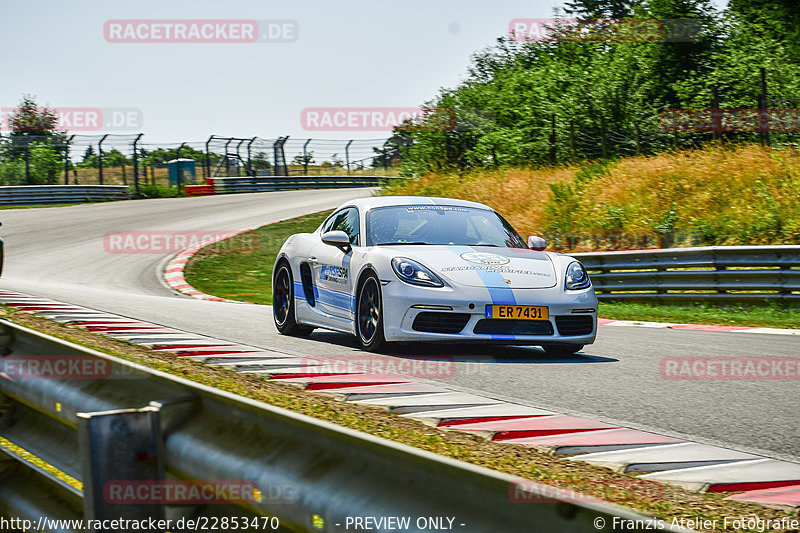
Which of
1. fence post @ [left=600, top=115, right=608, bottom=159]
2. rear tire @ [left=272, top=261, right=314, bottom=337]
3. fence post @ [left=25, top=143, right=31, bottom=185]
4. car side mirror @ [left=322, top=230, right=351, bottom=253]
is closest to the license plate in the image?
car side mirror @ [left=322, top=230, right=351, bottom=253]

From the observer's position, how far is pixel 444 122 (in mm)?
29672

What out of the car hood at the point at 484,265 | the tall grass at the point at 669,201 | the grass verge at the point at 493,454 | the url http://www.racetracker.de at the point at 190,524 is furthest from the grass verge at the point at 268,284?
the url http://www.racetracker.de at the point at 190,524

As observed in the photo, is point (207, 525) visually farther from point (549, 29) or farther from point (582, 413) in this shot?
point (549, 29)

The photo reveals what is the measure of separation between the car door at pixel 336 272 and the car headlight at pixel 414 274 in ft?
2.36

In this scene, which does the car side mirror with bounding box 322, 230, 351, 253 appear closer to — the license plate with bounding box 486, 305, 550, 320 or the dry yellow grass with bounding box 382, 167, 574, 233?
the license plate with bounding box 486, 305, 550, 320

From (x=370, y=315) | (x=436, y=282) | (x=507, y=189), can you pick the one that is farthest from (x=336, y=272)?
(x=507, y=189)

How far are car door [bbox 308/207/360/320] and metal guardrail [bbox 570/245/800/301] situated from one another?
6466 mm

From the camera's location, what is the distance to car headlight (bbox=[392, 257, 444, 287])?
24.0 feet

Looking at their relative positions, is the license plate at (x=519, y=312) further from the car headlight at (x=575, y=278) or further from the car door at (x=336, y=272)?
the car door at (x=336, y=272)

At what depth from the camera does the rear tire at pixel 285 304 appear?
30.1 ft

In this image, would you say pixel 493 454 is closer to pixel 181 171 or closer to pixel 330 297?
pixel 330 297

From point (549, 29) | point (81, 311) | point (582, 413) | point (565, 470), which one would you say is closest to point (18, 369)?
point (565, 470)

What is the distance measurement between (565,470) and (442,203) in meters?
5.21

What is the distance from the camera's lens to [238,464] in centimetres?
227
